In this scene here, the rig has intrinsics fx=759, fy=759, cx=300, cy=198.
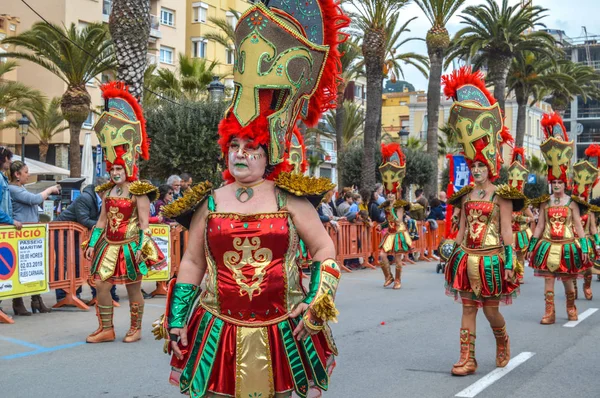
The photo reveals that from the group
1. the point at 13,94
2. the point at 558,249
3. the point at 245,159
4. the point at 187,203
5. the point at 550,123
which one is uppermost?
the point at 13,94

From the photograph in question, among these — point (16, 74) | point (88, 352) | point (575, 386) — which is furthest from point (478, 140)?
point (16, 74)

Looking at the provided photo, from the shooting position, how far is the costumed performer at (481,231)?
710cm

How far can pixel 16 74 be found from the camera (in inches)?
1695

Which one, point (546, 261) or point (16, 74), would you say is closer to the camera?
point (546, 261)

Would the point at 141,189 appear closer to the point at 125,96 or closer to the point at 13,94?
the point at 125,96

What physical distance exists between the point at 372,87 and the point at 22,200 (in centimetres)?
1755

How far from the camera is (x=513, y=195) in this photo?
715 centimetres

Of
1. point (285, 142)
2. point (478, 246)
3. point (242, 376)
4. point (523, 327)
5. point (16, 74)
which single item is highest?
point (16, 74)

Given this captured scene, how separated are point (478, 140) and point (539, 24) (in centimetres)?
2639

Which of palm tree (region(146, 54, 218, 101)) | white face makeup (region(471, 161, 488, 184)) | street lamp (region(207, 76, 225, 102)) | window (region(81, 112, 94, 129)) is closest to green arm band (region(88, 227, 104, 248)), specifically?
white face makeup (region(471, 161, 488, 184))

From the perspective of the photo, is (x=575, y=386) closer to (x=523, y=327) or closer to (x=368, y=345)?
(x=368, y=345)

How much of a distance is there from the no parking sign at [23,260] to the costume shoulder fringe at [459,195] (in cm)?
577

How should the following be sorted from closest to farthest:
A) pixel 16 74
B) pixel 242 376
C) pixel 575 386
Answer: pixel 242 376, pixel 575 386, pixel 16 74

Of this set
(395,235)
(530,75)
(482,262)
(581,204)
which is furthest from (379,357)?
(530,75)
